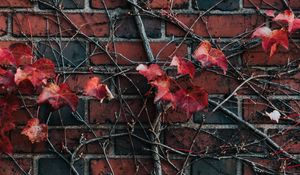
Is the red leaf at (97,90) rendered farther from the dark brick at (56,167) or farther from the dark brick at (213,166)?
the dark brick at (213,166)

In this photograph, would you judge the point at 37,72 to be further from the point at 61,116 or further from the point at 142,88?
the point at 142,88

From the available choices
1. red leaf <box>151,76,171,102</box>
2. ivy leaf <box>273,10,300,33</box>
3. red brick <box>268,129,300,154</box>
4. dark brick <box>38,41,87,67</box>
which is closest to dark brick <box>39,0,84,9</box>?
dark brick <box>38,41,87,67</box>

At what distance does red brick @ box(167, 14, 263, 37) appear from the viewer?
Result: 185 cm

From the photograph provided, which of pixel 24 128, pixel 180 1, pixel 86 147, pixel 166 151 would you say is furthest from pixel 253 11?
pixel 24 128

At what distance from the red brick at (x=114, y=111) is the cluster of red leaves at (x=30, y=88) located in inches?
2.8

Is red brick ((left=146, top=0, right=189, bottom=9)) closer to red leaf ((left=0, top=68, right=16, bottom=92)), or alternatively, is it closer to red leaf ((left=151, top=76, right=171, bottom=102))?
red leaf ((left=151, top=76, right=171, bottom=102))

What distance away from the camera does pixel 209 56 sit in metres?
1.81

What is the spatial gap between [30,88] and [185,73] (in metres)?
0.53

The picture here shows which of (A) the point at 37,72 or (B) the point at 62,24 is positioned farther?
(B) the point at 62,24

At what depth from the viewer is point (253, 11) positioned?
73.0 inches

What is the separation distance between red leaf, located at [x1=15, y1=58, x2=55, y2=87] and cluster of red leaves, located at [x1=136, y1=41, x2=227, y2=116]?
30cm

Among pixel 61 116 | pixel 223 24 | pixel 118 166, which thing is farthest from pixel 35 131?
pixel 223 24

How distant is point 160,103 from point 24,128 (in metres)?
0.48

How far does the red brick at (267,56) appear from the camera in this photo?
1.86 m
